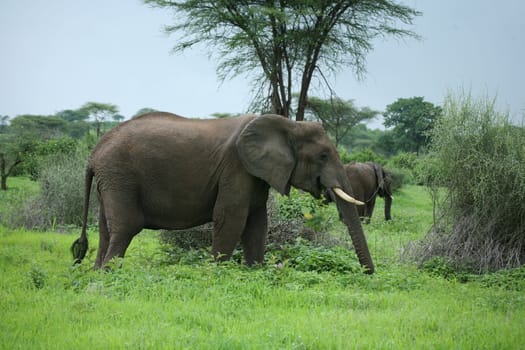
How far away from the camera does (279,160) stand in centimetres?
836

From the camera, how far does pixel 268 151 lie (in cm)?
829

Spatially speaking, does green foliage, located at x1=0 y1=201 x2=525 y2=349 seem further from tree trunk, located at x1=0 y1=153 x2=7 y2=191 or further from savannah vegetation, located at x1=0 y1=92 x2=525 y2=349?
tree trunk, located at x1=0 y1=153 x2=7 y2=191

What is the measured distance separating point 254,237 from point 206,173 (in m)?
1.15

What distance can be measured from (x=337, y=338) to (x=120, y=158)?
4432 millimetres

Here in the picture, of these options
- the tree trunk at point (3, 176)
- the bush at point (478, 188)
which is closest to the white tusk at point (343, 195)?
the bush at point (478, 188)

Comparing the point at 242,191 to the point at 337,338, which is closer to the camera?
the point at 337,338

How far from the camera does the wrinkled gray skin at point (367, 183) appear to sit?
18.0m

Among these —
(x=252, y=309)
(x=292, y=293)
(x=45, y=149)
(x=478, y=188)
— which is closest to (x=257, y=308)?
(x=252, y=309)

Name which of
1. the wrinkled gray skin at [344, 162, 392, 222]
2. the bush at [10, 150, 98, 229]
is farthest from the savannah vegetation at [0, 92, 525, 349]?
the wrinkled gray skin at [344, 162, 392, 222]

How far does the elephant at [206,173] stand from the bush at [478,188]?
254 centimetres

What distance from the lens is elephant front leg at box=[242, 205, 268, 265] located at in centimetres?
891

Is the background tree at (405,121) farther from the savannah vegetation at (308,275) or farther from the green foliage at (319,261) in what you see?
the green foliage at (319,261)

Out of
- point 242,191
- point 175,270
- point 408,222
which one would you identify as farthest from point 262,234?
point 408,222

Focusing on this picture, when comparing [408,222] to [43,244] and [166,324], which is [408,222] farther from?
[166,324]
